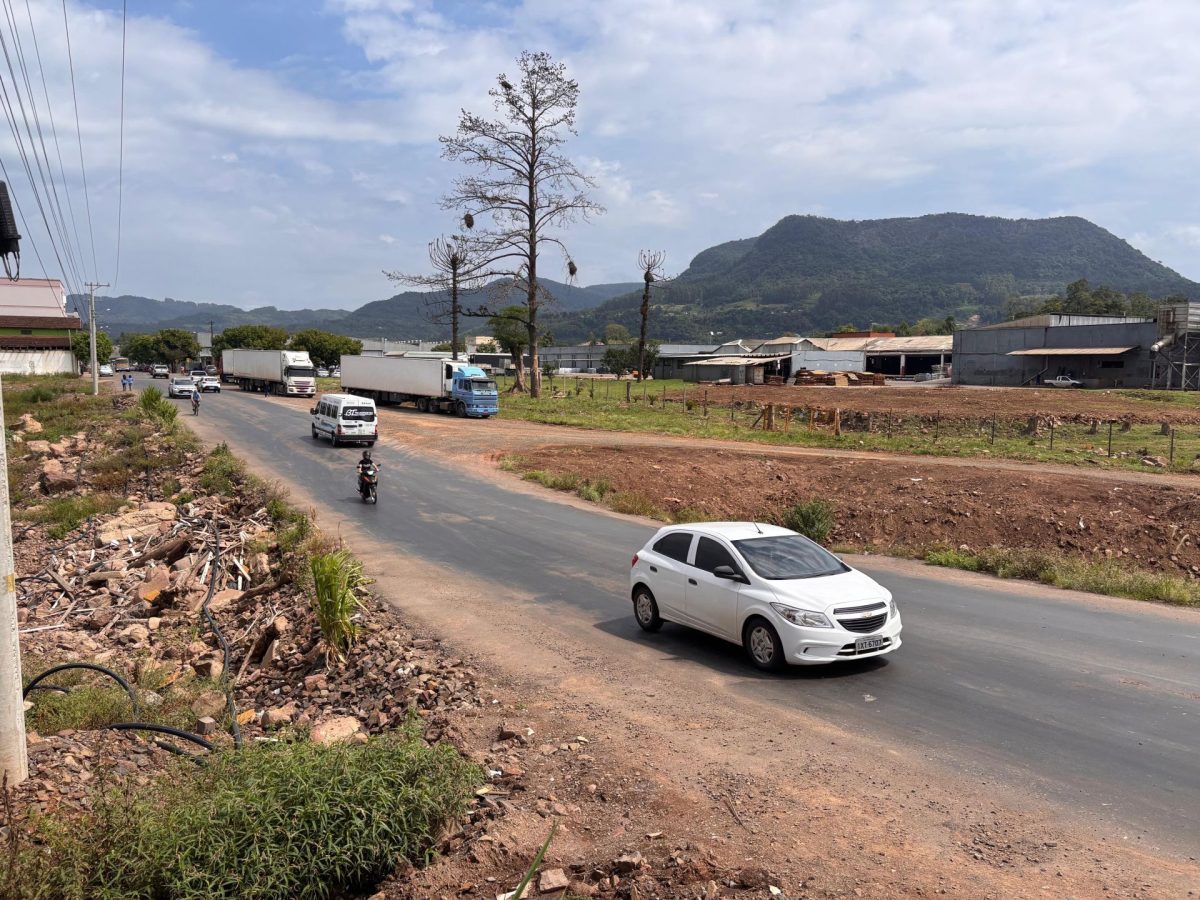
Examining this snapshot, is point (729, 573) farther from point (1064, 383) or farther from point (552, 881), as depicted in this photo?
point (1064, 383)

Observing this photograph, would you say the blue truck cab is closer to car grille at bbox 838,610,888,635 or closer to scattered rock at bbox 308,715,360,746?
car grille at bbox 838,610,888,635

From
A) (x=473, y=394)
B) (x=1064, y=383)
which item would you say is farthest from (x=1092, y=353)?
(x=473, y=394)

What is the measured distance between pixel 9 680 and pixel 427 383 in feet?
150

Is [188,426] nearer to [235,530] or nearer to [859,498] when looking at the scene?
[235,530]

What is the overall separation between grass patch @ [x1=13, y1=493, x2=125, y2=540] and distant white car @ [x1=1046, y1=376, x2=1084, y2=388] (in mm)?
74231

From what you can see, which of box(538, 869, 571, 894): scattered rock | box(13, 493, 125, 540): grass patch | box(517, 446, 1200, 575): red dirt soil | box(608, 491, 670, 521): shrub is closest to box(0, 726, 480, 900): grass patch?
box(538, 869, 571, 894): scattered rock

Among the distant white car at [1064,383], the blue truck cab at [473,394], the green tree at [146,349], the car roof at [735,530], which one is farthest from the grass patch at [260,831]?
the green tree at [146,349]

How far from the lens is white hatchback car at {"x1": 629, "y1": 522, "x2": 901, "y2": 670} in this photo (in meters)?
10.2

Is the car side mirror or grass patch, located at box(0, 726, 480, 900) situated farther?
the car side mirror

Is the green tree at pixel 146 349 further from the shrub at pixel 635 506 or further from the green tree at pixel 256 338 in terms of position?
the shrub at pixel 635 506

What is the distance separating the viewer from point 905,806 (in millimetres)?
6965

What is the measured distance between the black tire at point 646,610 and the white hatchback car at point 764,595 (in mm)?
14

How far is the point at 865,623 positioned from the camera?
10312 mm

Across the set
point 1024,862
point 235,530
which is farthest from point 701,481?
point 1024,862
